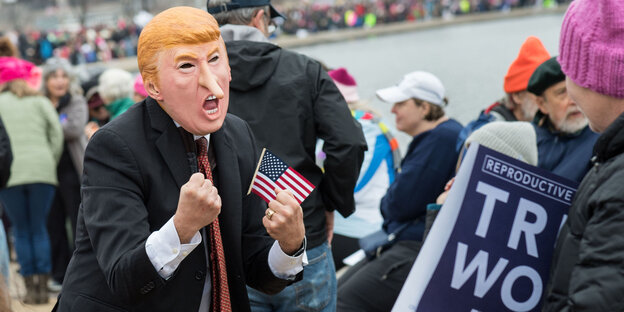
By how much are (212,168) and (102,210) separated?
334 mm

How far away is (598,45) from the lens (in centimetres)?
183

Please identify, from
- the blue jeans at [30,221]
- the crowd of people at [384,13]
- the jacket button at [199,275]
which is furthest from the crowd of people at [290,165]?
the crowd of people at [384,13]

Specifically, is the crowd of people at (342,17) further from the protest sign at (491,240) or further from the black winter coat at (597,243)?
the black winter coat at (597,243)

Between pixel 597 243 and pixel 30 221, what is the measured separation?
192 inches

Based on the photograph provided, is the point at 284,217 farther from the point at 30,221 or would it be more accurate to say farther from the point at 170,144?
the point at 30,221

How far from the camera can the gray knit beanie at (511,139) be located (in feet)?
8.88

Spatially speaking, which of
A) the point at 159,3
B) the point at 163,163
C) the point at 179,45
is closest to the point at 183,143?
the point at 163,163

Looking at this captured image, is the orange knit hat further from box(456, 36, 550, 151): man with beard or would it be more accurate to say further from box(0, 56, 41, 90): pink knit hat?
box(0, 56, 41, 90): pink knit hat

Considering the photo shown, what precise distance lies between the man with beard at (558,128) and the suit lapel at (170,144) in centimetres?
186

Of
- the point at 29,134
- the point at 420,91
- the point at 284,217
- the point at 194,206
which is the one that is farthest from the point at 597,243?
the point at 29,134

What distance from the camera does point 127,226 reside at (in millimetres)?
1735

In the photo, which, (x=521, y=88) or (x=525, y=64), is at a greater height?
(x=525, y=64)

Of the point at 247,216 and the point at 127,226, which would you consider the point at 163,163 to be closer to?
the point at 127,226

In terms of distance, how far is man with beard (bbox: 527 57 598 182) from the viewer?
10.3 feet
